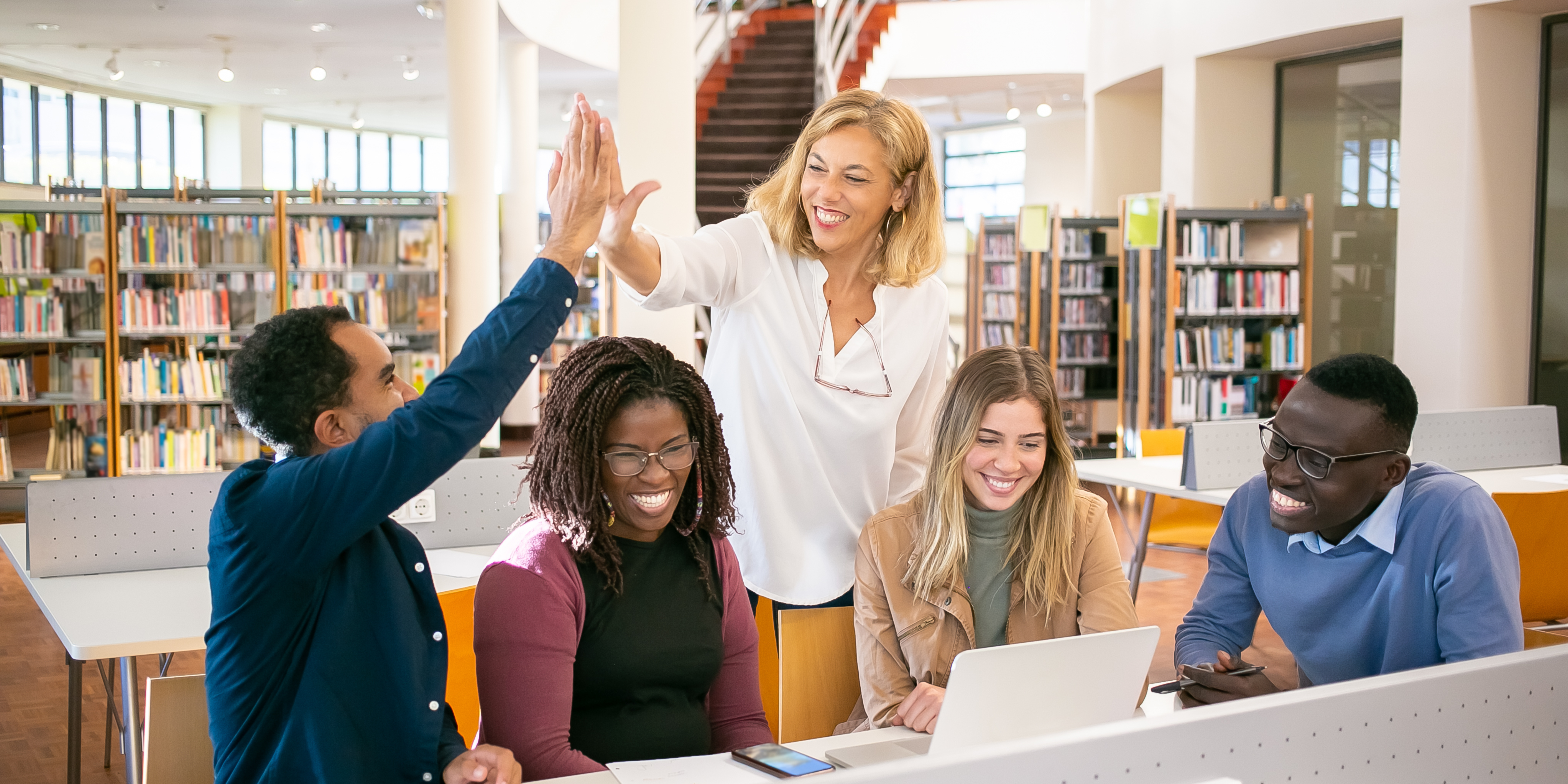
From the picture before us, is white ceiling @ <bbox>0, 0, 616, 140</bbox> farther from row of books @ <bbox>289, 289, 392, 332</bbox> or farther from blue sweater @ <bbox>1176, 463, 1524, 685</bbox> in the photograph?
blue sweater @ <bbox>1176, 463, 1524, 685</bbox>

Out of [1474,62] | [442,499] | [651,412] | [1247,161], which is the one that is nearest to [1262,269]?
[1247,161]

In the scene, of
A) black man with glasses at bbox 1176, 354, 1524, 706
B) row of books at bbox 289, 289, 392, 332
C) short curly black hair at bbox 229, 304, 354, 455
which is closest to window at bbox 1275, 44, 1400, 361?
row of books at bbox 289, 289, 392, 332

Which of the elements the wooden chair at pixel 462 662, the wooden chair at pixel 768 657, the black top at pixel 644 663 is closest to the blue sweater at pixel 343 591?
the black top at pixel 644 663

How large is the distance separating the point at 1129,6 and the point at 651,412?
30.3 ft

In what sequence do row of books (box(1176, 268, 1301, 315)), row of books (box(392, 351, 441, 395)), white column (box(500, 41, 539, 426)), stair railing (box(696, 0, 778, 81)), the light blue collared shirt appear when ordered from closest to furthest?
the light blue collared shirt, row of books (box(392, 351, 441, 395)), row of books (box(1176, 268, 1301, 315)), stair railing (box(696, 0, 778, 81)), white column (box(500, 41, 539, 426))

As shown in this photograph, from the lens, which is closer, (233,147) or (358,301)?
(358,301)

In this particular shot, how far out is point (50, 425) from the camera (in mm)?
7422

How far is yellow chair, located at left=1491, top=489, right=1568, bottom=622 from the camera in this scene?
3.31 metres

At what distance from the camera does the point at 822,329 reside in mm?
2170

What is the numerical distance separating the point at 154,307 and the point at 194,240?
0.48 m

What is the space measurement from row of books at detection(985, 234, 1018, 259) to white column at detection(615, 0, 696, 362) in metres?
7.13

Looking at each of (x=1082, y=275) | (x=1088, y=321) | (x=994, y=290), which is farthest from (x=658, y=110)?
(x=994, y=290)

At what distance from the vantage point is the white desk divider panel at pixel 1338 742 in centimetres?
96

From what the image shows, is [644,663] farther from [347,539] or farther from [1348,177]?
[1348,177]
